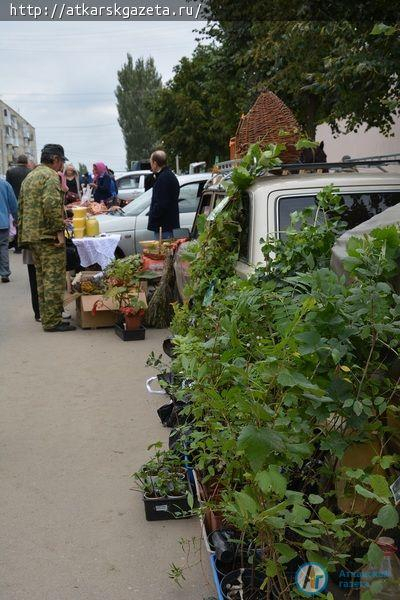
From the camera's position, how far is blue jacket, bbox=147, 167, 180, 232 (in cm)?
1070

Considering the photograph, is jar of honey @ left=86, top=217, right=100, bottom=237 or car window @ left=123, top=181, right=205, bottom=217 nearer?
jar of honey @ left=86, top=217, right=100, bottom=237

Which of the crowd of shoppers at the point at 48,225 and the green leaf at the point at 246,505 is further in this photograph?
the crowd of shoppers at the point at 48,225

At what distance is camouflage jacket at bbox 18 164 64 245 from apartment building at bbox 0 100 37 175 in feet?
315

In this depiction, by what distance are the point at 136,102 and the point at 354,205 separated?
96583mm

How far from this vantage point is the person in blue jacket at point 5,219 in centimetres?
1392

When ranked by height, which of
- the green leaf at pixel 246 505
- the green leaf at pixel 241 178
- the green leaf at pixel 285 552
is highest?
the green leaf at pixel 241 178

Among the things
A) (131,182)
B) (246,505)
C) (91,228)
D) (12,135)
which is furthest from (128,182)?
(12,135)

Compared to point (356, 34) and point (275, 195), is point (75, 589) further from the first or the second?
point (356, 34)

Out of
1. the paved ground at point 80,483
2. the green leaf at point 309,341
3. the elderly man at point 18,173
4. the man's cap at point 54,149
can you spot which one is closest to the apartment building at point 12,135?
the elderly man at point 18,173

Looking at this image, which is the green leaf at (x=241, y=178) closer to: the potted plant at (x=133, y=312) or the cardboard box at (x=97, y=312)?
the potted plant at (x=133, y=312)

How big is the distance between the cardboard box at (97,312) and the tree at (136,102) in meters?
89.7

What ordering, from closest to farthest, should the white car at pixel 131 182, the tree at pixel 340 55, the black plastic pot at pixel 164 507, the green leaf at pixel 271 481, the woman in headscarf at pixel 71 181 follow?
the green leaf at pixel 271 481, the black plastic pot at pixel 164 507, the tree at pixel 340 55, the woman in headscarf at pixel 71 181, the white car at pixel 131 182

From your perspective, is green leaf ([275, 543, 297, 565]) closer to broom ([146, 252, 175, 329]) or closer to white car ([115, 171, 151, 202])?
broom ([146, 252, 175, 329])

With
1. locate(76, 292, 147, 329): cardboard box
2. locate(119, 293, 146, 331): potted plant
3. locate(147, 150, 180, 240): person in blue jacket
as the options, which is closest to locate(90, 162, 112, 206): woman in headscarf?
locate(147, 150, 180, 240): person in blue jacket
